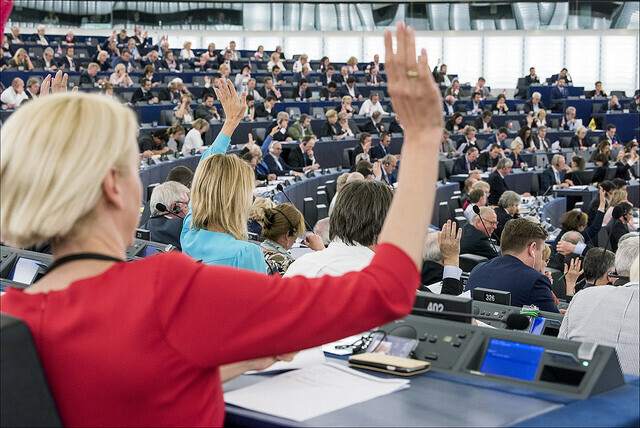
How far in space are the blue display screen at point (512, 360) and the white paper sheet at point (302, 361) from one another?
0.31 meters

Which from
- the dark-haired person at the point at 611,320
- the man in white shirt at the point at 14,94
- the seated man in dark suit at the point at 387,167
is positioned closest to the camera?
the dark-haired person at the point at 611,320

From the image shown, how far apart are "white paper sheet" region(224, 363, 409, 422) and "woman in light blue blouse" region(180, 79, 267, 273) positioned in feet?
3.71

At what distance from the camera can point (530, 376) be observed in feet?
4.96

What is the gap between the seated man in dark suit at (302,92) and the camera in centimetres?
1452

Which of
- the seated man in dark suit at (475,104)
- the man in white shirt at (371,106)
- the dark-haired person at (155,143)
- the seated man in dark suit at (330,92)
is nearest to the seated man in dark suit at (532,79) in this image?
the seated man in dark suit at (475,104)

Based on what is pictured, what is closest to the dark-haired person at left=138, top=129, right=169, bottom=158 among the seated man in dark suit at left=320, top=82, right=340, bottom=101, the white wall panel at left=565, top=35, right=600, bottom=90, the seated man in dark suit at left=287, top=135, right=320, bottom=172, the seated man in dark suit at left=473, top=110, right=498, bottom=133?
the seated man in dark suit at left=287, top=135, right=320, bottom=172

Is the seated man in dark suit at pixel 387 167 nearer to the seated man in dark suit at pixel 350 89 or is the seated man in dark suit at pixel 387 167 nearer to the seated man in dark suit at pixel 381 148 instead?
the seated man in dark suit at pixel 381 148

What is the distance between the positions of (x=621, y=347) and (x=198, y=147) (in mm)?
7988

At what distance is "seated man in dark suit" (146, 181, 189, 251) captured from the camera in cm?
420

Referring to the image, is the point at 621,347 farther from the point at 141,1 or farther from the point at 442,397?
the point at 141,1

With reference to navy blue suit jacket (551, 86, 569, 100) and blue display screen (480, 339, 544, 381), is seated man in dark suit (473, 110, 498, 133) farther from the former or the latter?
blue display screen (480, 339, 544, 381)

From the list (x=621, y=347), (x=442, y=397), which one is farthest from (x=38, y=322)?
(x=621, y=347)

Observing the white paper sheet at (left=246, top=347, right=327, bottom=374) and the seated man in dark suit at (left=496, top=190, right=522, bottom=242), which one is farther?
the seated man in dark suit at (left=496, top=190, right=522, bottom=242)

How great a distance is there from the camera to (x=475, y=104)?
1579 centimetres
